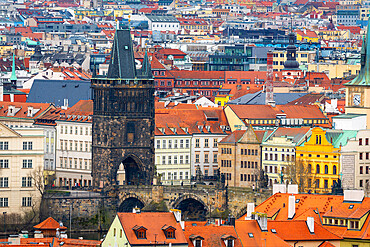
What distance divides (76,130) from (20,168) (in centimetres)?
2194

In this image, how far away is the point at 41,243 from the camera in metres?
106

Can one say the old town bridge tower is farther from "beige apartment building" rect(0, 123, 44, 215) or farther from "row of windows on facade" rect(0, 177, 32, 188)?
"row of windows on facade" rect(0, 177, 32, 188)

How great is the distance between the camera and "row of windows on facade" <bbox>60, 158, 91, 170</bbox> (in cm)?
16662

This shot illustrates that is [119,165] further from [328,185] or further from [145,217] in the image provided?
[145,217]

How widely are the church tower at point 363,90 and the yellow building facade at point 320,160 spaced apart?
6779 millimetres

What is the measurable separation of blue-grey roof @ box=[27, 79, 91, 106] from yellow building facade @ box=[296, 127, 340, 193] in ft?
133

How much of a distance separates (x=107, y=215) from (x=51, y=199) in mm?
4909

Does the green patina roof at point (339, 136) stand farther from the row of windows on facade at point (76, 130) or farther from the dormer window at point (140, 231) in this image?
the dormer window at point (140, 231)

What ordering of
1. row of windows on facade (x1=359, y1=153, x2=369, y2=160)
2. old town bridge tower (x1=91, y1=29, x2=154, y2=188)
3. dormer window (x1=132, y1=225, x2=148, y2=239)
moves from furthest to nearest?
old town bridge tower (x1=91, y1=29, x2=154, y2=188) < row of windows on facade (x1=359, y1=153, x2=369, y2=160) < dormer window (x1=132, y1=225, x2=148, y2=239)

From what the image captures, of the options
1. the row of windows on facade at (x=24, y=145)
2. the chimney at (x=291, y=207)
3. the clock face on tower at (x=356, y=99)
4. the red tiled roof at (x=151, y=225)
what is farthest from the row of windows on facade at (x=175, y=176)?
the red tiled roof at (x=151, y=225)

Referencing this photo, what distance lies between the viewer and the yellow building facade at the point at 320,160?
148875mm

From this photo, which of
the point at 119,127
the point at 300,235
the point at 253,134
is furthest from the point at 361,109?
the point at 300,235

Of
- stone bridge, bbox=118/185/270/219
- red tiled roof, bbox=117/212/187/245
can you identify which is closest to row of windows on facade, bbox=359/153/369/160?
stone bridge, bbox=118/185/270/219

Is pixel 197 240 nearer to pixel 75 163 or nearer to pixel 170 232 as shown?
pixel 170 232
